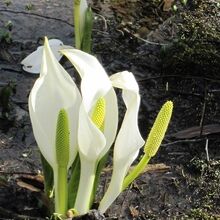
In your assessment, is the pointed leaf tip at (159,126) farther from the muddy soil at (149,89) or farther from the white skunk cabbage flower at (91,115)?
the muddy soil at (149,89)

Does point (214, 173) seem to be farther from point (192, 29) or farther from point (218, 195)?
point (192, 29)

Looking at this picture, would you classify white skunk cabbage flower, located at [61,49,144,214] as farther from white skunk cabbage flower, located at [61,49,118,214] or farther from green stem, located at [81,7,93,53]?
green stem, located at [81,7,93,53]

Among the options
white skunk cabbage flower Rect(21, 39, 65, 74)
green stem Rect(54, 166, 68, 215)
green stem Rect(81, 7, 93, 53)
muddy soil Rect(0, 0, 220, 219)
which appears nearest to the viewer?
green stem Rect(54, 166, 68, 215)

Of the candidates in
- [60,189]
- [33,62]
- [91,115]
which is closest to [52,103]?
[91,115]

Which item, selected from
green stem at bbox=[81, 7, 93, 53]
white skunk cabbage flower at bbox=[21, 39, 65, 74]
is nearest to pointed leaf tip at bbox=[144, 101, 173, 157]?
green stem at bbox=[81, 7, 93, 53]

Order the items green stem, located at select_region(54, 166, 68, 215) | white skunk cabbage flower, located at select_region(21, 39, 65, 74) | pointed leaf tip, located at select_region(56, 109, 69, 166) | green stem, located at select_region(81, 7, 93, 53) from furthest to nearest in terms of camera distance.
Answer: white skunk cabbage flower, located at select_region(21, 39, 65, 74) → green stem, located at select_region(81, 7, 93, 53) → green stem, located at select_region(54, 166, 68, 215) → pointed leaf tip, located at select_region(56, 109, 69, 166)

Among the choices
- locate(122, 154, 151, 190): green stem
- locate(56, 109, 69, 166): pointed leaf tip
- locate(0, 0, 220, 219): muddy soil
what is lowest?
locate(0, 0, 220, 219): muddy soil

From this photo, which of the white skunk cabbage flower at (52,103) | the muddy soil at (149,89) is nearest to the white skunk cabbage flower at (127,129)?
the white skunk cabbage flower at (52,103)
